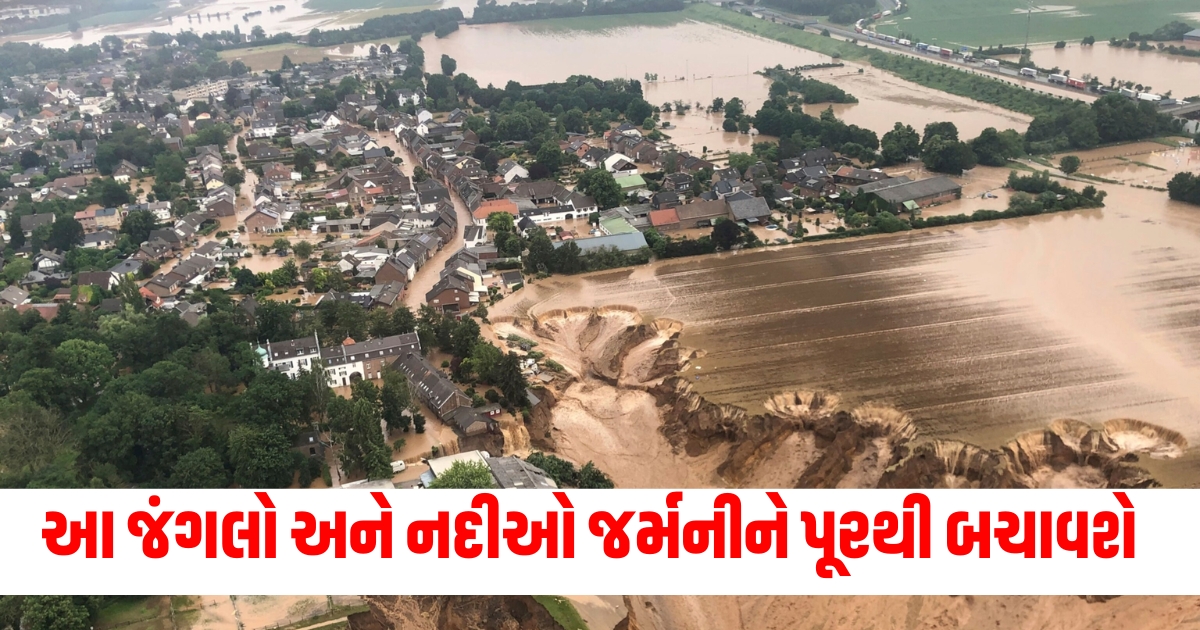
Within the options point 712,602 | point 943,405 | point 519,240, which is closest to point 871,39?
point 519,240

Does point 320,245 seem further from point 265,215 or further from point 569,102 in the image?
point 569,102

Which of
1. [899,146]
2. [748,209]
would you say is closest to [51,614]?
[748,209]

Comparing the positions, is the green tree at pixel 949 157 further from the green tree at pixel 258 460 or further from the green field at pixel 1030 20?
the green tree at pixel 258 460

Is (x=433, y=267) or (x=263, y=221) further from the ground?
(x=263, y=221)

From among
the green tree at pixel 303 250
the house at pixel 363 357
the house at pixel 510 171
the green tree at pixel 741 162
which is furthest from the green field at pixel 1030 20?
the house at pixel 363 357

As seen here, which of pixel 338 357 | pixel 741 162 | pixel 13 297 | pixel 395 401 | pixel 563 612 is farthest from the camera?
pixel 741 162

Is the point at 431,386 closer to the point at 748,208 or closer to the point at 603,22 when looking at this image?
the point at 748,208
